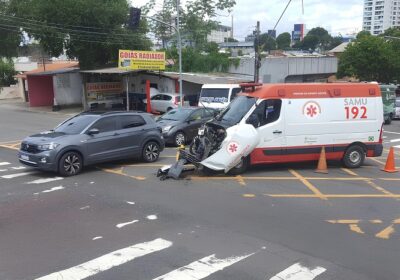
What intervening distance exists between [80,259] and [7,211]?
3217mm

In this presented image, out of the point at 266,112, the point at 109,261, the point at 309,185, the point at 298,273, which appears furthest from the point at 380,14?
the point at 109,261

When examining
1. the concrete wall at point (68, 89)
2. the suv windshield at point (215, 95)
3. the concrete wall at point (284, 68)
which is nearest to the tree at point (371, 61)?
the concrete wall at point (284, 68)

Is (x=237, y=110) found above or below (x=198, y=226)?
above

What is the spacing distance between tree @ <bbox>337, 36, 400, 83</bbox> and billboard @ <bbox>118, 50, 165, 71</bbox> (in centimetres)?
2638

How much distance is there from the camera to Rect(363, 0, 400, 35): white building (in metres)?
146

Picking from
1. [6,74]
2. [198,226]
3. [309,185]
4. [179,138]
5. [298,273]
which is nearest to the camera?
[298,273]

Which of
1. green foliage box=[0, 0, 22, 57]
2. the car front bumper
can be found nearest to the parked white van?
the car front bumper

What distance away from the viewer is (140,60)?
107 ft

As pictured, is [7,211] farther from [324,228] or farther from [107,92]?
[107,92]

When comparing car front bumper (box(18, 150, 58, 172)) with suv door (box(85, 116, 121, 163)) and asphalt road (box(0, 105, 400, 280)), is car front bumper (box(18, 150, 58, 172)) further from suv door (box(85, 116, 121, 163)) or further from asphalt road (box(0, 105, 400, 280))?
suv door (box(85, 116, 121, 163))

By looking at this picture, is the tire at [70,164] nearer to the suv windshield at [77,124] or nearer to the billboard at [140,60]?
the suv windshield at [77,124]

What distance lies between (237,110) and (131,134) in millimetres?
3245

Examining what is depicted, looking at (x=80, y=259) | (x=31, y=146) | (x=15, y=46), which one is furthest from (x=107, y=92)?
(x=80, y=259)

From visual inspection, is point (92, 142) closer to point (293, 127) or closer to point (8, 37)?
point (293, 127)
